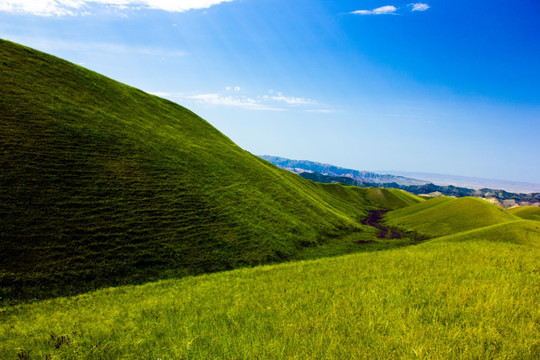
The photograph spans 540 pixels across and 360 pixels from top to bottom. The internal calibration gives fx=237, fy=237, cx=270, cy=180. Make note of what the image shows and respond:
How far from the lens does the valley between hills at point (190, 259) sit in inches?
249

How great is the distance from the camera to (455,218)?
64188 millimetres

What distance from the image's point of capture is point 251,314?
27.8ft

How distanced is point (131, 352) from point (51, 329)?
Result: 8.33 metres

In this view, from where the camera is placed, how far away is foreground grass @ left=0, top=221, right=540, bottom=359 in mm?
5332

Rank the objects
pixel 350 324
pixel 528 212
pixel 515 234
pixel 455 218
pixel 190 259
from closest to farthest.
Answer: pixel 350 324, pixel 190 259, pixel 515 234, pixel 455 218, pixel 528 212

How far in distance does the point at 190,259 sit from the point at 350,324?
2219cm

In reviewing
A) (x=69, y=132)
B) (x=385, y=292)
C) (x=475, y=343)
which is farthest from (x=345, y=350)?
(x=69, y=132)

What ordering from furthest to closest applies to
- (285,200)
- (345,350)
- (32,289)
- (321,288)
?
(285,200)
(32,289)
(321,288)
(345,350)

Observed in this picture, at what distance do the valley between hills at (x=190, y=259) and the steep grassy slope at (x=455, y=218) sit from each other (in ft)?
2.57

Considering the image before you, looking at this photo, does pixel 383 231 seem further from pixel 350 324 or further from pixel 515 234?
pixel 350 324

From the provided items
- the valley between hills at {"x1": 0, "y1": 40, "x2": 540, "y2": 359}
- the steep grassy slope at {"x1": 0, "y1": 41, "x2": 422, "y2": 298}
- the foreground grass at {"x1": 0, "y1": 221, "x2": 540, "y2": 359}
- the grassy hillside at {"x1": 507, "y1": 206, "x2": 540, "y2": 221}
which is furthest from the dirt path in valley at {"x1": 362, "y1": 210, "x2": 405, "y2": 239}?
the grassy hillside at {"x1": 507, "y1": 206, "x2": 540, "y2": 221}

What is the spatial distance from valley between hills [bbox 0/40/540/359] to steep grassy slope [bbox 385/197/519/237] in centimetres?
78

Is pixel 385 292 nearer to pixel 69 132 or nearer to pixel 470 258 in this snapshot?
pixel 470 258

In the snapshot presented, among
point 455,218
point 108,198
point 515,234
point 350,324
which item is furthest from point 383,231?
point 350,324
